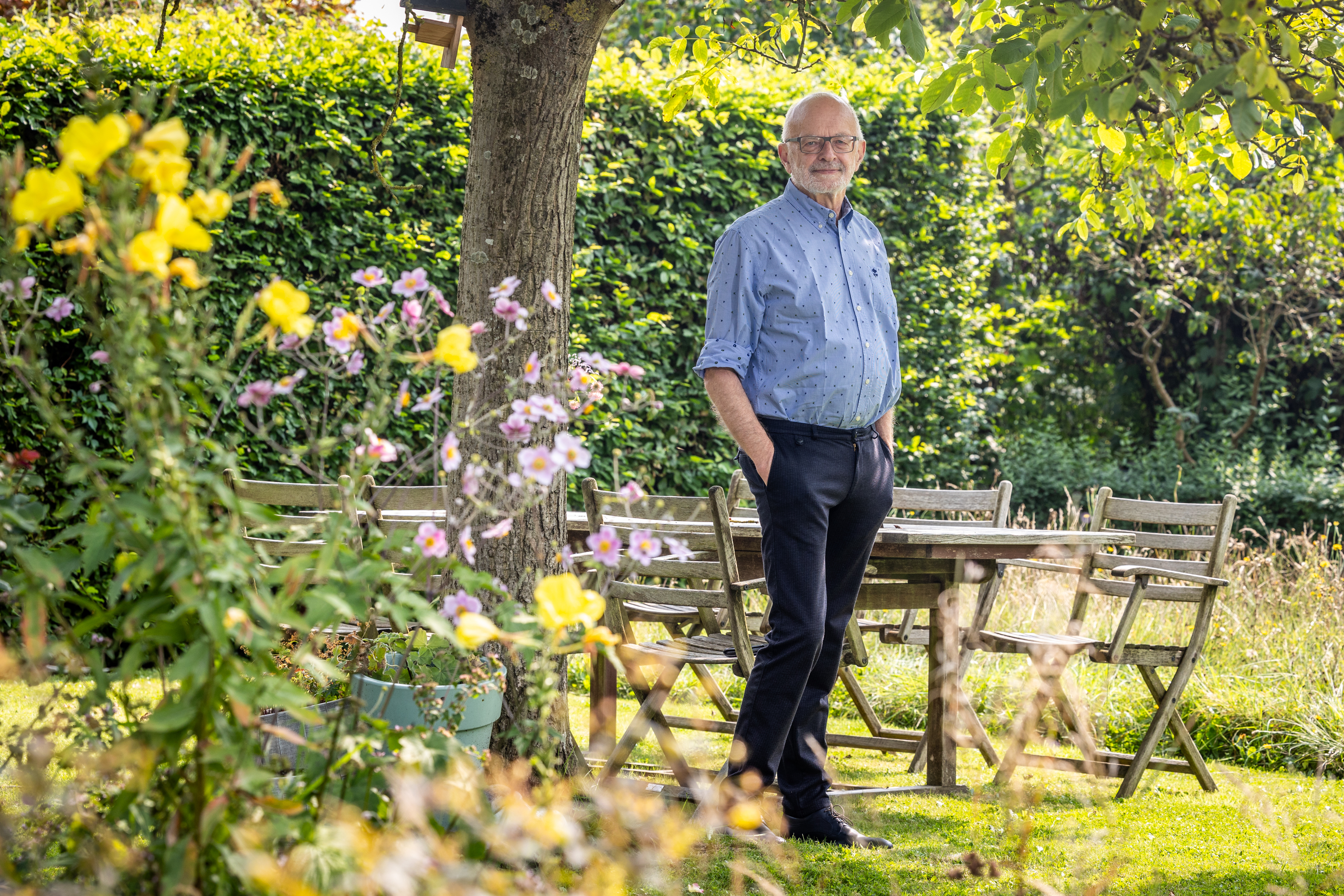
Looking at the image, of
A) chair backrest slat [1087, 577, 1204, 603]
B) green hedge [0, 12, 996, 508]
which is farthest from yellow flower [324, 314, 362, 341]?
green hedge [0, 12, 996, 508]

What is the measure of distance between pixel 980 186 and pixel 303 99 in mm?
4807

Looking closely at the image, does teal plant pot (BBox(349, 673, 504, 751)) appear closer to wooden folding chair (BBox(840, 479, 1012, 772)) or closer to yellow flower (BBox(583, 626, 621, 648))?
yellow flower (BBox(583, 626, 621, 648))

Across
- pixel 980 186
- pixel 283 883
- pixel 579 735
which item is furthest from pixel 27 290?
pixel 980 186

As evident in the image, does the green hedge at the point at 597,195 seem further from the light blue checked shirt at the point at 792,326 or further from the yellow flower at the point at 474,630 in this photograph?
the yellow flower at the point at 474,630

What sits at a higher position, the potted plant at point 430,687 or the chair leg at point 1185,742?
the potted plant at point 430,687

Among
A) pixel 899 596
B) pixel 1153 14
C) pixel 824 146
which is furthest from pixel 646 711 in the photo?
pixel 1153 14

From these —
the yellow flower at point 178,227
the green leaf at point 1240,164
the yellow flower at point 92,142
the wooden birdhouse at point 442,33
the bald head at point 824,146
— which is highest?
the wooden birdhouse at point 442,33

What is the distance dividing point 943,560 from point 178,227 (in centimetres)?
301

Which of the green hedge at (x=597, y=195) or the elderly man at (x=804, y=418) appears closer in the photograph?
the elderly man at (x=804, y=418)

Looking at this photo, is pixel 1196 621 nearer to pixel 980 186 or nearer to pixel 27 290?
pixel 27 290

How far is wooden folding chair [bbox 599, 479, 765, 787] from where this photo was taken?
3373mm

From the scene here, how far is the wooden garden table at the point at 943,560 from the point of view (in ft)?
11.8

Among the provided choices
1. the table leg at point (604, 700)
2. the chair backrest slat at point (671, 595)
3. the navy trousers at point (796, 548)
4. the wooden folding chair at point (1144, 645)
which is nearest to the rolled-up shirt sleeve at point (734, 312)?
the navy trousers at point (796, 548)

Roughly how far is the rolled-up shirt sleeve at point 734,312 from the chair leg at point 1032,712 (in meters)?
1.09
